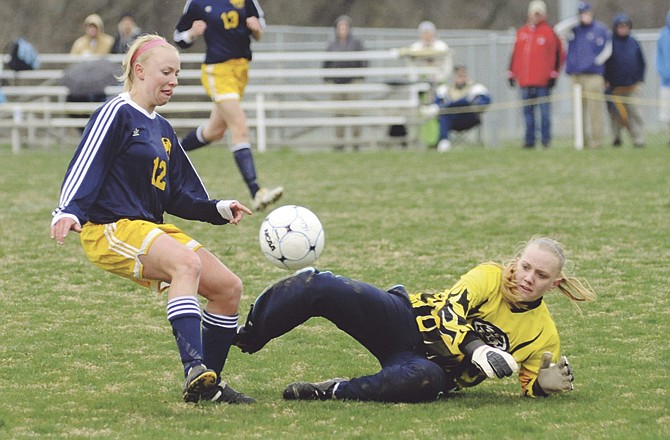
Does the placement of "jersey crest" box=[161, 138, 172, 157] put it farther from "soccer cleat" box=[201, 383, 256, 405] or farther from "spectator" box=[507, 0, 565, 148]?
"spectator" box=[507, 0, 565, 148]

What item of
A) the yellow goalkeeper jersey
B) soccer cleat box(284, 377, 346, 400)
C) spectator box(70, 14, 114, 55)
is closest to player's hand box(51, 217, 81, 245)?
soccer cleat box(284, 377, 346, 400)

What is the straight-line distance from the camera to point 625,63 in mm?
17328

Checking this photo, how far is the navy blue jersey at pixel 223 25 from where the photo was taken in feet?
34.3

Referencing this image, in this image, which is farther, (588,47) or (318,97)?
(318,97)

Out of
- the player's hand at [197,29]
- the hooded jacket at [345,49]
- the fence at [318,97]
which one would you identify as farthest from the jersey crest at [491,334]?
the hooded jacket at [345,49]

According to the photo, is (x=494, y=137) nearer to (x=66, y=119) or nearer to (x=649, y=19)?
(x=66, y=119)


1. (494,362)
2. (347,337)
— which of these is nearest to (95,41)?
(347,337)

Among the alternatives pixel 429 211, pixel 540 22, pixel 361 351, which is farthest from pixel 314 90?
pixel 361 351

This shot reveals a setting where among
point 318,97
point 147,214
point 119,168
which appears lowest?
point 318,97

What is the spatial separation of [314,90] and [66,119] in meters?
3.74

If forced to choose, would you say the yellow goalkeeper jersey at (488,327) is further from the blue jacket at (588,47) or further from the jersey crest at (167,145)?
the blue jacket at (588,47)

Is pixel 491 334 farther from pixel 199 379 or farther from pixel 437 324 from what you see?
pixel 199 379

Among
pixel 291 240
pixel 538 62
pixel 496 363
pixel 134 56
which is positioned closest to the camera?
pixel 496 363

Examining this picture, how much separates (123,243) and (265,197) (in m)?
5.19
